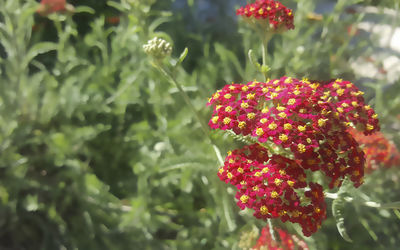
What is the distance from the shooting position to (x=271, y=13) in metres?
1.66

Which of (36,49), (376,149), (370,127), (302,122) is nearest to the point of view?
(302,122)

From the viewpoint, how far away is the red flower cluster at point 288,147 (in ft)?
4.17

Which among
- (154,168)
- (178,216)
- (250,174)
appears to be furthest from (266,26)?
(178,216)

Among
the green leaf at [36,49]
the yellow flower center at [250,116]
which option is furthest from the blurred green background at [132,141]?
the yellow flower center at [250,116]

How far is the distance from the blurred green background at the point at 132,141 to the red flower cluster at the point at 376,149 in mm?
136

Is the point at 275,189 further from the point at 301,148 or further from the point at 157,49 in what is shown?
the point at 157,49

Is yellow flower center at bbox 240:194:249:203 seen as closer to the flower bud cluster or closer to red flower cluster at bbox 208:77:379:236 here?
red flower cluster at bbox 208:77:379:236

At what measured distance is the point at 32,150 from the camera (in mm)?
2654

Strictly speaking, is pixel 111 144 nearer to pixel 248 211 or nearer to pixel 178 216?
pixel 178 216

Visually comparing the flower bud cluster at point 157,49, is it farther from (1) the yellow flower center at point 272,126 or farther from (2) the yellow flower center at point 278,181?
(2) the yellow flower center at point 278,181

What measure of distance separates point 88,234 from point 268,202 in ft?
5.23

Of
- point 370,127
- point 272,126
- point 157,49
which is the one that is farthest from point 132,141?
point 370,127

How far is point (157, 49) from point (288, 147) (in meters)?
0.71

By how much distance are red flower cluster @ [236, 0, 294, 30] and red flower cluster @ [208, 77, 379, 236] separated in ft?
1.20
